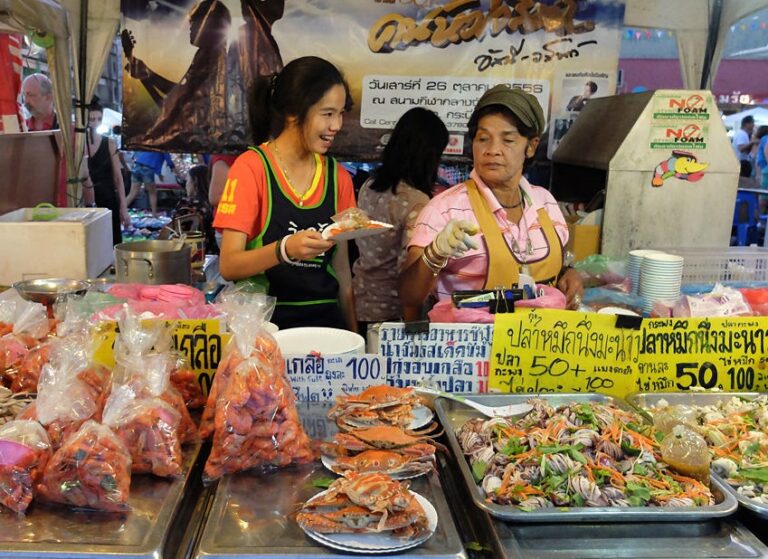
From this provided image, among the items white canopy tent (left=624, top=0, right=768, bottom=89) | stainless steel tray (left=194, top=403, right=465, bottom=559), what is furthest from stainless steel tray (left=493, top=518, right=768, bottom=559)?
white canopy tent (left=624, top=0, right=768, bottom=89)

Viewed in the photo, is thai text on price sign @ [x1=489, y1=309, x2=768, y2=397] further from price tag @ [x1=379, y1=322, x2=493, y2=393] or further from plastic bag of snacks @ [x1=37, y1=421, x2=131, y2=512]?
plastic bag of snacks @ [x1=37, y1=421, x2=131, y2=512]

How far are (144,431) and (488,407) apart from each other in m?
0.81

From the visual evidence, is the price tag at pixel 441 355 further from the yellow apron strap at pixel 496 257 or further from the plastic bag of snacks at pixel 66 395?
the plastic bag of snacks at pixel 66 395

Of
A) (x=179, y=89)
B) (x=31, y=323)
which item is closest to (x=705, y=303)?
(x=31, y=323)

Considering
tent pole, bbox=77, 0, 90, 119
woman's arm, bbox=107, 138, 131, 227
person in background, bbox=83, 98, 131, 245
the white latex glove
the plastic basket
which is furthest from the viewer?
woman's arm, bbox=107, 138, 131, 227

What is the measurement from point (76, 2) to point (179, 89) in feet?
2.55

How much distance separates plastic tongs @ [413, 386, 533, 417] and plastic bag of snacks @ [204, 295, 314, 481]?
412mm

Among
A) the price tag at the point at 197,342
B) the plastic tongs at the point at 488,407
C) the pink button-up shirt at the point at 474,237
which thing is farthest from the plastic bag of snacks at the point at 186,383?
the pink button-up shirt at the point at 474,237

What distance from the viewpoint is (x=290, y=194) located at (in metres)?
2.43

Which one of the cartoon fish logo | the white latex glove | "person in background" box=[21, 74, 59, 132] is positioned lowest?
the white latex glove

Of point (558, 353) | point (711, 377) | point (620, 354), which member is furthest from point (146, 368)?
point (711, 377)

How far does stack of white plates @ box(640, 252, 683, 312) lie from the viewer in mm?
2189

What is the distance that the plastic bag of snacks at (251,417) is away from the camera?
4.32 feet

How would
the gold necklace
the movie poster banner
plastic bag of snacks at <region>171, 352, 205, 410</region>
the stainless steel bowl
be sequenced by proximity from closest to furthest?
1. plastic bag of snacks at <region>171, 352, 205, 410</region>
2. the stainless steel bowl
3. the gold necklace
4. the movie poster banner
